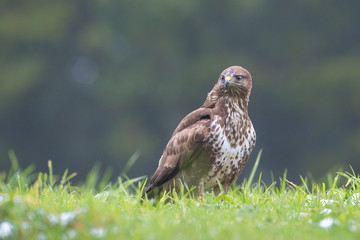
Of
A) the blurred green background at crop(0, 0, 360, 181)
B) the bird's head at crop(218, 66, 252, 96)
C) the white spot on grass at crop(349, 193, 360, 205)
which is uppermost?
the bird's head at crop(218, 66, 252, 96)

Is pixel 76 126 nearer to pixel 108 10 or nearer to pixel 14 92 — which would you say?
pixel 14 92

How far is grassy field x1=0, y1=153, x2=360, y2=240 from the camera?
5.25 meters

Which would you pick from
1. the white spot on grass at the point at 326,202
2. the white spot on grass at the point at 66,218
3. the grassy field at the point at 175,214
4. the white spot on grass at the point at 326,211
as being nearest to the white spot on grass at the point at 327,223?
the grassy field at the point at 175,214

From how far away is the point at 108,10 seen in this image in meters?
33.1

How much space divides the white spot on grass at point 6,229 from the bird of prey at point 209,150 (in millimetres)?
2253

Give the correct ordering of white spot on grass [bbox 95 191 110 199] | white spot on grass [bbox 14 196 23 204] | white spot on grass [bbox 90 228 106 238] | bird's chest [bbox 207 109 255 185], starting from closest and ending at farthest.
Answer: white spot on grass [bbox 90 228 106 238], white spot on grass [bbox 14 196 23 204], white spot on grass [bbox 95 191 110 199], bird's chest [bbox 207 109 255 185]

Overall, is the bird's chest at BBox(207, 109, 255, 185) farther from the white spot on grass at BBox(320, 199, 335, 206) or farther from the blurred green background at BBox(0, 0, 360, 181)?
the blurred green background at BBox(0, 0, 360, 181)

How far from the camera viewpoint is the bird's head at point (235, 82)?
7805mm

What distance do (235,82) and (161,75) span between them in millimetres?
23782

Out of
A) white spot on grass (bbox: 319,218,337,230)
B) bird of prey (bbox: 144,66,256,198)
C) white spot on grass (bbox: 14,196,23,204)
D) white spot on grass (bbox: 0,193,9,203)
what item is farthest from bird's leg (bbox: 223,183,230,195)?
white spot on grass (bbox: 0,193,9,203)

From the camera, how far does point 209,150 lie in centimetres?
739

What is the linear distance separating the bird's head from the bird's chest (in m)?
0.30

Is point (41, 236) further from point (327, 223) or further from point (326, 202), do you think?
point (326, 202)

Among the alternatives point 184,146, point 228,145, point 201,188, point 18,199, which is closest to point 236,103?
point 228,145
